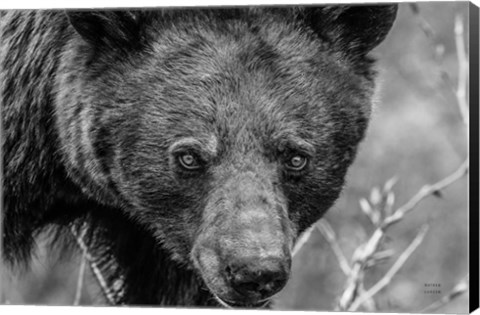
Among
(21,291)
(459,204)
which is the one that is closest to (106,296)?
(21,291)

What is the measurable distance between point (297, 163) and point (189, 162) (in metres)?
0.45

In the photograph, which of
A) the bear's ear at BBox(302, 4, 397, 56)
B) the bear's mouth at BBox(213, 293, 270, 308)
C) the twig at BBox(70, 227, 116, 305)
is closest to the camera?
the bear's mouth at BBox(213, 293, 270, 308)

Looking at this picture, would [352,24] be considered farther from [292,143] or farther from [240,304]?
[240,304]

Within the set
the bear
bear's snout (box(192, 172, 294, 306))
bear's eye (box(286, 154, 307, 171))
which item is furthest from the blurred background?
bear's snout (box(192, 172, 294, 306))

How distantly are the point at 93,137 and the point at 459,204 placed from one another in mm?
1876

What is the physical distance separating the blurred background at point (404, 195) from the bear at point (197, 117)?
0.51 m

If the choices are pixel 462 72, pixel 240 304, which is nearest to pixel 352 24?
pixel 462 72

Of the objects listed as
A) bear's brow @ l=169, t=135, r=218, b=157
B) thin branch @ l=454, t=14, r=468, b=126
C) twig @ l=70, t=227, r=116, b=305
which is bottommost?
twig @ l=70, t=227, r=116, b=305

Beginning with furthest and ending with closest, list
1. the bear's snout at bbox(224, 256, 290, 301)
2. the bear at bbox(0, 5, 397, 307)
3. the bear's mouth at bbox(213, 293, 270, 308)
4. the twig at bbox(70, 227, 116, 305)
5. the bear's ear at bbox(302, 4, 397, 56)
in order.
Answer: the twig at bbox(70, 227, 116, 305) < the bear's ear at bbox(302, 4, 397, 56) < the bear's mouth at bbox(213, 293, 270, 308) < the bear at bbox(0, 5, 397, 307) < the bear's snout at bbox(224, 256, 290, 301)

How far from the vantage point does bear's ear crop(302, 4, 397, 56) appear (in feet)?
20.3

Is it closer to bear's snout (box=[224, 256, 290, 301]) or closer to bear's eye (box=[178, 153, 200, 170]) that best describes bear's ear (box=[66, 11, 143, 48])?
bear's eye (box=[178, 153, 200, 170])

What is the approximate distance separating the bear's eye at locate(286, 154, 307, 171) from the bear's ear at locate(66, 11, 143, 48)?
85 centimetres

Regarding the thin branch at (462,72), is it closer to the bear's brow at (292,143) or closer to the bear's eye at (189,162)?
the bear's brow at (292,143)

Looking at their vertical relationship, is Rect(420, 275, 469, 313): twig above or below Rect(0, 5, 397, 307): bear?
below
